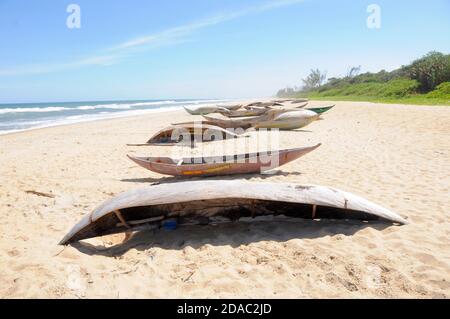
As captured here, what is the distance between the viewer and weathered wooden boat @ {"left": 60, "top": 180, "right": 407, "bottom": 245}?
3.48m

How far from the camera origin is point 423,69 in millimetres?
29984

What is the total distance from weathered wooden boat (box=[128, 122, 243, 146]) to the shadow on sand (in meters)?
7.78

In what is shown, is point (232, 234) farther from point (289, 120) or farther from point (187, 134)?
point (289, 120)

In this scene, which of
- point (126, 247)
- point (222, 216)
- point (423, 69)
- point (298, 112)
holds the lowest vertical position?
point (126, 247)

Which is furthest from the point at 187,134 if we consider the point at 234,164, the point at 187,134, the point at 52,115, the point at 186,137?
the point at 52,115

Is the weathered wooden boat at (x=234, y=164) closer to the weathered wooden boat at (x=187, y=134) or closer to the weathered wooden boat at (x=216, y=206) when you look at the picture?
the weathered wooden boat at (x=216, y=206)

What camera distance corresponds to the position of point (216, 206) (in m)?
3.78

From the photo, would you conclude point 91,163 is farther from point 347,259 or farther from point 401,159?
point 401,159

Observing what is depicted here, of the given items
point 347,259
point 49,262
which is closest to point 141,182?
point 49,262

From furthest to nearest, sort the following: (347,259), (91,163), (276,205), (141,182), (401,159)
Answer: (91,163)
(401,159)
(141,182)
(276,205)
(347,259)

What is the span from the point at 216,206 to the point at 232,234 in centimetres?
41

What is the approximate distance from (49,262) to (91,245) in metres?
0.57

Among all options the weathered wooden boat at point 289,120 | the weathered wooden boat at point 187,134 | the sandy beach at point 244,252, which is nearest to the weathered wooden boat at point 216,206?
the sandy beach at point 244,252

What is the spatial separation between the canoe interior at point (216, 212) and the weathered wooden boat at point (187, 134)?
764cm
